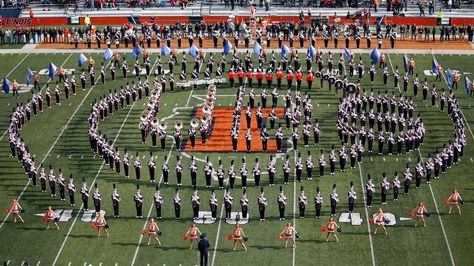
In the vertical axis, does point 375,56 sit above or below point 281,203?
above

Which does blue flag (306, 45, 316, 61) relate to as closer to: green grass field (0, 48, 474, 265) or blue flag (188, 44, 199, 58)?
green grass field (0, 48, 474, 265)

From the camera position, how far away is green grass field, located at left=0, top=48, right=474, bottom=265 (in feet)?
158

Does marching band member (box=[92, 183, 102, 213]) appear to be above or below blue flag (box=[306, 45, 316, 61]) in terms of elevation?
below

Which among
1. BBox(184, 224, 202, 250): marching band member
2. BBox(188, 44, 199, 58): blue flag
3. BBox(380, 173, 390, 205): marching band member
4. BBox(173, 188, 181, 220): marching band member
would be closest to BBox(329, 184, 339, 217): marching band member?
BBox(380, 173, 390, 205): marching band member

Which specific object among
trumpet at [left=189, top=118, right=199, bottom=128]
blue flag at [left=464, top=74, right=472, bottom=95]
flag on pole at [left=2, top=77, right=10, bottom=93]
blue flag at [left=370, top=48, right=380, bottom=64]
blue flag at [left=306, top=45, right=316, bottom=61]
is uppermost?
blue flag at [left=306, top=45, right=316, bottom=61]

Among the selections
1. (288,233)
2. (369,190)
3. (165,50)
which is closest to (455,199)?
(369,190)

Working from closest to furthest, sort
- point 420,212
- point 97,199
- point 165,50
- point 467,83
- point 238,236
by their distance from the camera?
point 238,236 < point 420,212 < point 97,199 < point 467,83 < point 165,50

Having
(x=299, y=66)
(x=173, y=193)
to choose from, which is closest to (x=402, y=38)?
(x=299, y=66)

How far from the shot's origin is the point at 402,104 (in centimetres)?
6425

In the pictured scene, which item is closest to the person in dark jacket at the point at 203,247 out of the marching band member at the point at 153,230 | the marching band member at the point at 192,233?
the marching band member at the point at 192,233

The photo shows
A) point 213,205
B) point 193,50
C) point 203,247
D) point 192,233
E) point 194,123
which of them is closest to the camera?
point 203,247

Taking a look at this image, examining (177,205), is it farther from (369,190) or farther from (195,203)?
(369,190)

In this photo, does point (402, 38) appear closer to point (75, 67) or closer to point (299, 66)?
point (299, 66)

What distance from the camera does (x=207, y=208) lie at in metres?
52.9
